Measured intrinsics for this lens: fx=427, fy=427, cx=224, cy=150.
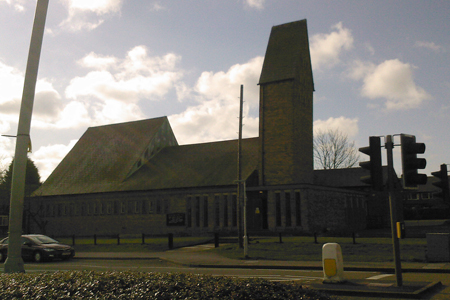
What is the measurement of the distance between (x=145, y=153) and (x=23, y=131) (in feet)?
133

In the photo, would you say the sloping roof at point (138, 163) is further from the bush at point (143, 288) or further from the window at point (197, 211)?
the bush at point (143, 288)

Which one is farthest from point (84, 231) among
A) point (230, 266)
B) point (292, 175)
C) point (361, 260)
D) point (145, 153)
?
point (361, 260)

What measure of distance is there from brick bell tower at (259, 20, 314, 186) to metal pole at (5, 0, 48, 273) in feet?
98.4

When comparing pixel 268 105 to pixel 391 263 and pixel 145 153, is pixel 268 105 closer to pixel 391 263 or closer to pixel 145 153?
pixel 145 153

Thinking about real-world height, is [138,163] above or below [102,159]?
below

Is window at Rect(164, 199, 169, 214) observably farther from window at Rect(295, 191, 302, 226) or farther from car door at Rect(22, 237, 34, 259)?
car door at Rect(22, 237, 34, 259)

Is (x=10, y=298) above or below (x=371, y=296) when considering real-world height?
above

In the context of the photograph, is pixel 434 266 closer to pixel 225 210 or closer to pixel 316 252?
pixel 316 252

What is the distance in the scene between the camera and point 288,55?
39.6 meters

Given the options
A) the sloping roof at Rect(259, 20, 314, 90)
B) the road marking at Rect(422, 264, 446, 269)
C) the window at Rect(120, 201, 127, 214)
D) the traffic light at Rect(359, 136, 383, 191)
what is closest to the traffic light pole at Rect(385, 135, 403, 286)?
the traffic light at Rect(359, 136, 383, 191)

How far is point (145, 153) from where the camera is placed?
49594 mm

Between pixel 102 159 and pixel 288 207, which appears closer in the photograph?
pixel 288 207

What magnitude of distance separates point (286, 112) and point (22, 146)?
1208 inches

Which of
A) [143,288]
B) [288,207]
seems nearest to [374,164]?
[143,288]
